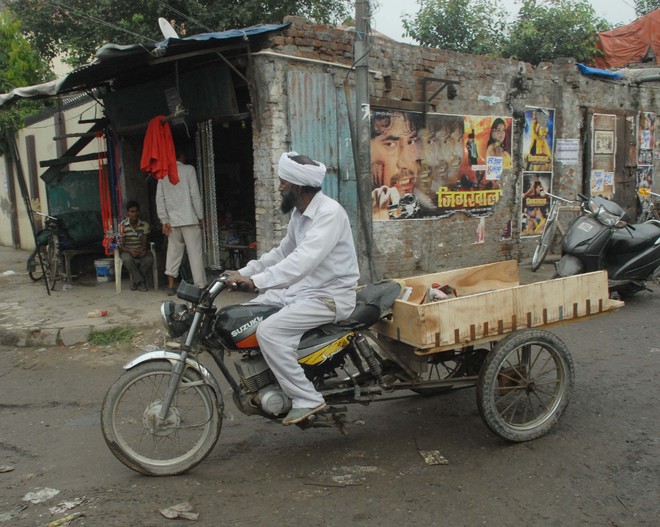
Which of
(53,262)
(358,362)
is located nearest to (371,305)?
(358,362)

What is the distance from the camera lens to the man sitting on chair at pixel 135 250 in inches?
329

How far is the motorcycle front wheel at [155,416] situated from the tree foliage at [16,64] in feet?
40.8

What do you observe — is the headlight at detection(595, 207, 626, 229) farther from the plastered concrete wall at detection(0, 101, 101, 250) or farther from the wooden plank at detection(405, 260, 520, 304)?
the plastered concrete wall at detection(0, 101, 101, 250)

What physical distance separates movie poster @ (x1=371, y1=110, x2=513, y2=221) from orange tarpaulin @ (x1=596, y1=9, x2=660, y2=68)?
8752 millimetres

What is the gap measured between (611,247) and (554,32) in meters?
13.6

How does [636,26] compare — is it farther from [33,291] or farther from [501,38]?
[33,291]

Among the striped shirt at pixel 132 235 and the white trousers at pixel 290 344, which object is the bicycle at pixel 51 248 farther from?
the white trousers at pixel 290 344

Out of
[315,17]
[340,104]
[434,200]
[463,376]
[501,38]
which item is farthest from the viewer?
[501,38]

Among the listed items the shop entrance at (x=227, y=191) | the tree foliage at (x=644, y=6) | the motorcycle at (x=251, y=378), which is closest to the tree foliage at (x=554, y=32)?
the tree foliage at (x=644, y=6)

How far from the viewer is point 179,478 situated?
3.34 meters

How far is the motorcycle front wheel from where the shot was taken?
3.24 meters

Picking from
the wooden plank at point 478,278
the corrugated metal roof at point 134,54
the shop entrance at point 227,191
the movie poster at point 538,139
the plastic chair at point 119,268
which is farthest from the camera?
the movie poster at point 538,139

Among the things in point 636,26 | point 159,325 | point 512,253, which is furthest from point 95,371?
point 636,26

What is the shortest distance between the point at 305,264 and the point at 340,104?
5.21 metres
